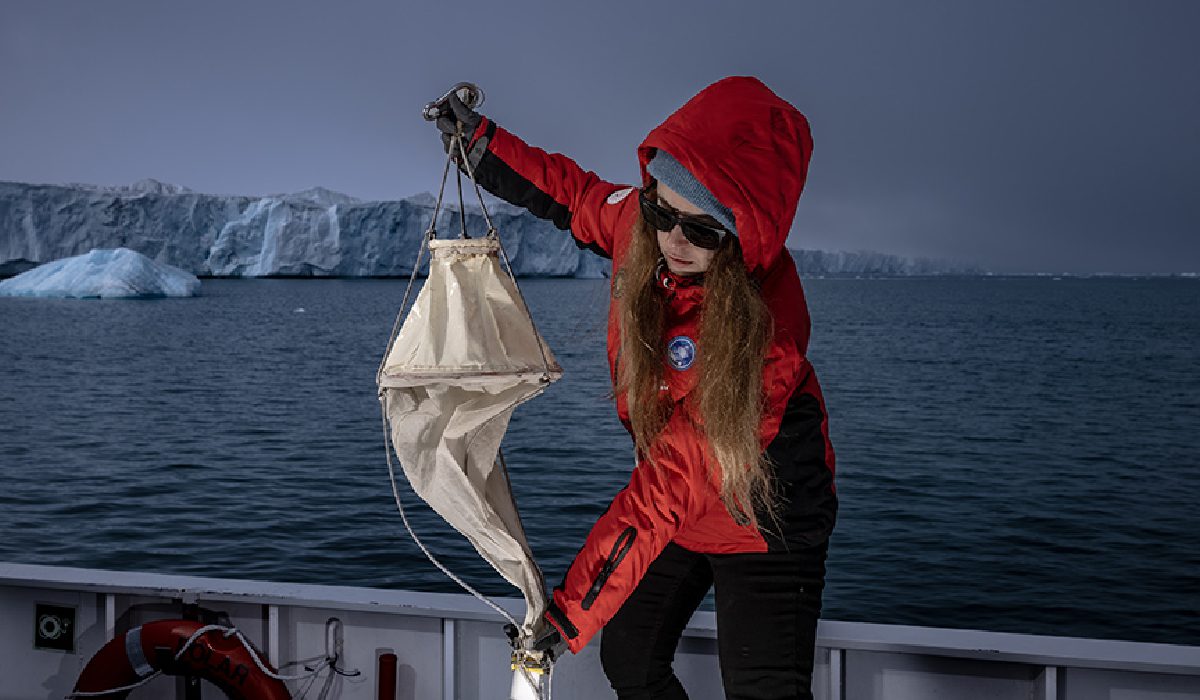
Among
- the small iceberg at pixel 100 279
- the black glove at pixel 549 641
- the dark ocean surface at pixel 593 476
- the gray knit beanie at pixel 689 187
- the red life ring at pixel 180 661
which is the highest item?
the small iceberg at pixel 100 279

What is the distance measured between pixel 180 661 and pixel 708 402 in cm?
159

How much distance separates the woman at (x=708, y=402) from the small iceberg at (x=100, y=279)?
44722 millimetres

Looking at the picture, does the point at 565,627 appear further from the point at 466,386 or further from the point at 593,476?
the point at 593,476

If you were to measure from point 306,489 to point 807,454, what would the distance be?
11.4 metres

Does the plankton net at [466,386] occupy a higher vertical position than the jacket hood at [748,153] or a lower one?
lower

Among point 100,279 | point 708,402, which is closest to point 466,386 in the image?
point 708,402

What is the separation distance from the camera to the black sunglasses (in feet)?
5.38

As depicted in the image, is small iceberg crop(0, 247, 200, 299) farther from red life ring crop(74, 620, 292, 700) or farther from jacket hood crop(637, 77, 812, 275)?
jacket hood crop(637, 77, 812, 275)

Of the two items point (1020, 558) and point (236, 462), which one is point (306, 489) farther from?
point (1020, 558)

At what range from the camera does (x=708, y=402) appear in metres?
1.65

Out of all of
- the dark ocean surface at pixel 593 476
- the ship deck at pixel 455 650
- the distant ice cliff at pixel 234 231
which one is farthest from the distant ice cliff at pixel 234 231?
the ship deck at pixel 455 650

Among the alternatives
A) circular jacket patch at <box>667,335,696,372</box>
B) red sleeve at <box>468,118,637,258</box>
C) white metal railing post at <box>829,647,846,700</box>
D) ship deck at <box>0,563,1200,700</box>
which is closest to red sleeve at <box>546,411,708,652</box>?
circular jacket patch at <box>667,335,696,372</box>

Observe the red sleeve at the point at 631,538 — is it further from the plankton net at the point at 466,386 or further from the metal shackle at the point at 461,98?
the metal shackle at the point at 461,98

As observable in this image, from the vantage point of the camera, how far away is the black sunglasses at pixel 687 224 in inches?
64.5
